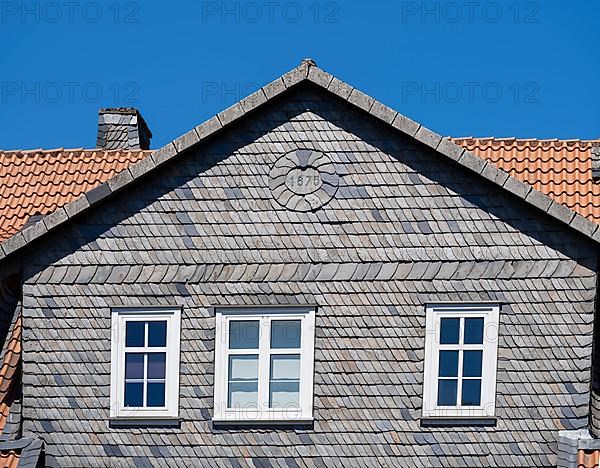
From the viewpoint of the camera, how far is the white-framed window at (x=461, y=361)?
15.0 meters

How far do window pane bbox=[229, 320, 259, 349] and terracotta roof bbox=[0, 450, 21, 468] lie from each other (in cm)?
321

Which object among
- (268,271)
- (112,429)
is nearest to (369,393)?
(268,271)

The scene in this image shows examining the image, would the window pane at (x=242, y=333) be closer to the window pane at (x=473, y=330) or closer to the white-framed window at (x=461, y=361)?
the white-framed window at (x=461, y=361)

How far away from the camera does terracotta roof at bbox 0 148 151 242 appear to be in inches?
683

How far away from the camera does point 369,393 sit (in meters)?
15.1

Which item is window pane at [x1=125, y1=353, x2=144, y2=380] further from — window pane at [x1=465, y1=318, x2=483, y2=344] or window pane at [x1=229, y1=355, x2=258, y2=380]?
window pane at [x1=465, y1=318, x2=483, y2=344]

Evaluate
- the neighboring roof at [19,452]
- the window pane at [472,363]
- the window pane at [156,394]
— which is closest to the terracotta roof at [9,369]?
the neighboring roof at [19,452]

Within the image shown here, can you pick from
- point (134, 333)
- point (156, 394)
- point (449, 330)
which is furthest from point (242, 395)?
point (449, 330)

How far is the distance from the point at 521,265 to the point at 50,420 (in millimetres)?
6687

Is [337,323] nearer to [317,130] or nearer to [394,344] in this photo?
[394,344]

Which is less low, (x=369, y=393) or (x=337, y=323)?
(x=337, y=323)

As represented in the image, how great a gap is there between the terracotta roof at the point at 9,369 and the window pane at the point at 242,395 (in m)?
3.08

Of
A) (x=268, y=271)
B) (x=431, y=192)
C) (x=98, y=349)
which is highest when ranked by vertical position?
(x=431, y=192)

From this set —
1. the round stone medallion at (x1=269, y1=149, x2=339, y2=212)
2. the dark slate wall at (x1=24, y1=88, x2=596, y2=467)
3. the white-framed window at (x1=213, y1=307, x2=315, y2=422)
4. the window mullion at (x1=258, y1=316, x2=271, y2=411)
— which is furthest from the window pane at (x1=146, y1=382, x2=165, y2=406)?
the round stone medallion at (x1=269, y1=149, x2=339, y2=212)
